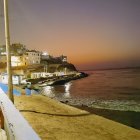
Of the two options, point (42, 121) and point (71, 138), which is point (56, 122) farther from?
point (71, 138)

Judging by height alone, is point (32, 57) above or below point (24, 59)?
above

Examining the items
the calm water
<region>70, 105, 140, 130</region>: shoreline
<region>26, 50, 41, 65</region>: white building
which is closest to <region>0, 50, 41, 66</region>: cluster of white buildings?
<region>26, 50, 41, 65</region>: white building

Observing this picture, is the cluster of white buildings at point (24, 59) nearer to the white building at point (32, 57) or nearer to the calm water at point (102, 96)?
the white building at point (32, 57)

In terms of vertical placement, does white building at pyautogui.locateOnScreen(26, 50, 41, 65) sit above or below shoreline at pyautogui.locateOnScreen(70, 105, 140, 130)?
above

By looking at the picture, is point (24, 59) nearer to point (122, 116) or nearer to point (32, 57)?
point (32, 57)

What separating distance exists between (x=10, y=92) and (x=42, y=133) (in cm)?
291

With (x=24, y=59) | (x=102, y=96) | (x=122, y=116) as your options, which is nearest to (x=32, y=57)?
(x=24, y=59)

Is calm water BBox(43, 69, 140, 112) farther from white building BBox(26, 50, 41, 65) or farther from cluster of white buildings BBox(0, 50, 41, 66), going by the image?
white building BBox(26, 50, 41, 65)

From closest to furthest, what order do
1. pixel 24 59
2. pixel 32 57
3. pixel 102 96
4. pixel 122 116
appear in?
pixel 122 116 → pixel 102 96 → pixel 24 59 → pixel 32 57

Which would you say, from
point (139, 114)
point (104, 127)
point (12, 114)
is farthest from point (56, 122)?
point (139, 114)

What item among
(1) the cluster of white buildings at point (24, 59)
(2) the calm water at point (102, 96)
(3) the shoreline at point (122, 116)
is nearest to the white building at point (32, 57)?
(1) the cluster of white buildings at point (24, 59)

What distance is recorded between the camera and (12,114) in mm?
3842

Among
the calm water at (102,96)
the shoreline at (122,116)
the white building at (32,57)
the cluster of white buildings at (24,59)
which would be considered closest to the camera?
the shoreline at (122,116)

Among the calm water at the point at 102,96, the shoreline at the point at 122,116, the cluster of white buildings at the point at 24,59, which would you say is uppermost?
the cluster of white buildings at the point at 24,59
